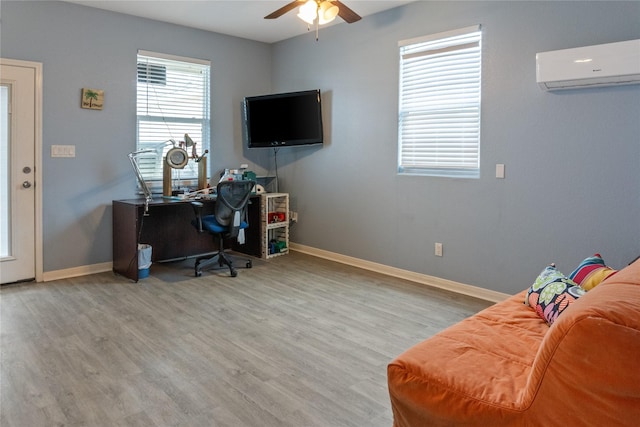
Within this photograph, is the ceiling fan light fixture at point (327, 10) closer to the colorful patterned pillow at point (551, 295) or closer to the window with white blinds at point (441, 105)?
the window with white blinds at point (441, 105)

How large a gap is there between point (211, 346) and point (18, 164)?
8.71 ft

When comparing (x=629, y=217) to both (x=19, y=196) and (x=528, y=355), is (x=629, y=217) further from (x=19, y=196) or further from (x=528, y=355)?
(x=19, y=196)

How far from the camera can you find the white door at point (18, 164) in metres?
4.04

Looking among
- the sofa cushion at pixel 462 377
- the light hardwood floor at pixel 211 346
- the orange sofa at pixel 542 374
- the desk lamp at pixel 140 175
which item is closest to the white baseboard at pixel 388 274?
the light hardwood floor at pixel 211 346

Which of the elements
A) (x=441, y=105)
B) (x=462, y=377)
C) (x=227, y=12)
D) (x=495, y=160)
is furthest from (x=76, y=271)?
(x=462, y=377)

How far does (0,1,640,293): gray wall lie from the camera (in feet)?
10.7

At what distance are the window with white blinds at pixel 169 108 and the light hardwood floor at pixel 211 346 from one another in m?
1.27

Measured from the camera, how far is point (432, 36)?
4113 millimetres

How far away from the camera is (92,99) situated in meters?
4.46

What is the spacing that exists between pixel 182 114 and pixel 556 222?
3.92 metres

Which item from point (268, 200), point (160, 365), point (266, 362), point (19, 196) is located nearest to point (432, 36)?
point (268, 200)

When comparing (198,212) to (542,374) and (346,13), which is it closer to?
(346,13)

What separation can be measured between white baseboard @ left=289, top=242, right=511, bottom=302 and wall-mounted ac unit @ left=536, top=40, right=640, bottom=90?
5.53 feet

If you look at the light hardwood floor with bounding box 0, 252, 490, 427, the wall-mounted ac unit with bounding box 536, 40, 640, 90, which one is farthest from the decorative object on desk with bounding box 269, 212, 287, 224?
the wall-mounted ac unit with bounding box 536, 40, 640, 90
